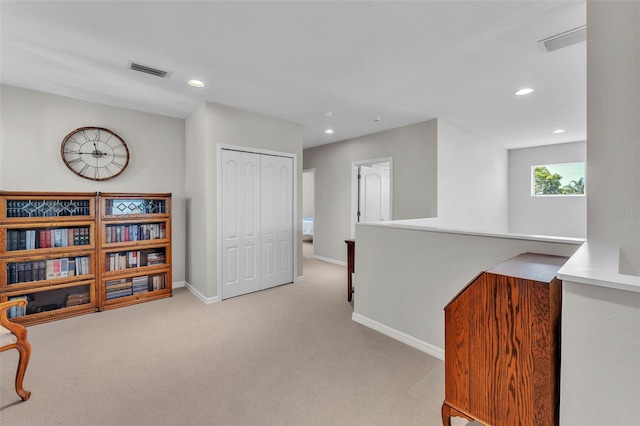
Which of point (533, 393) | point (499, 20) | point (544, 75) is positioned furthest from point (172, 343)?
point (544, 75)

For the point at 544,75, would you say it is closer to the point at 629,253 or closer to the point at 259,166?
the point at 629,253

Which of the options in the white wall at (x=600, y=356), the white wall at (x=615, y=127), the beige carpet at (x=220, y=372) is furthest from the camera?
the beige carpet at (x=220, y=372)

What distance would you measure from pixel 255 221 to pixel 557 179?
6551 millimetres

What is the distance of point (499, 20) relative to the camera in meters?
1.90

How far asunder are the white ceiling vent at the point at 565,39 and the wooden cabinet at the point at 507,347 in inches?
67.9

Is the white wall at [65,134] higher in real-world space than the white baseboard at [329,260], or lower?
higher

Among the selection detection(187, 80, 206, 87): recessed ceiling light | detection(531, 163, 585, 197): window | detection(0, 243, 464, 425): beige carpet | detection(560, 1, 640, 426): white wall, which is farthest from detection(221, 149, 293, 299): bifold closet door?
detection(531, 163, 585, 197): window

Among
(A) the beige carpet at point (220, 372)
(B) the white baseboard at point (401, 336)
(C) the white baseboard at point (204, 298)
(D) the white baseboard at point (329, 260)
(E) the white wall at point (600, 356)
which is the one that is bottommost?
(A) the beige carpet at point (220, 372)

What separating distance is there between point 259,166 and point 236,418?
300cm

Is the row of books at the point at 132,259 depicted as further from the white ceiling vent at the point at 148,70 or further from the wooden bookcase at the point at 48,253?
the white ceiling vent at the point at 148,70

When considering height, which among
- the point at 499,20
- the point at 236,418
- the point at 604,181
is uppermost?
the point at 499,20

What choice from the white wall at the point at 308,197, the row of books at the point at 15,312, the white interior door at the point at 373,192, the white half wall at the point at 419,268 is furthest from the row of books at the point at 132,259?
the white wall at the point at 308,197

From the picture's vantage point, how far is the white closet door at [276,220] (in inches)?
160

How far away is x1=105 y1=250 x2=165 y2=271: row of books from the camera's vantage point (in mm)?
3357
